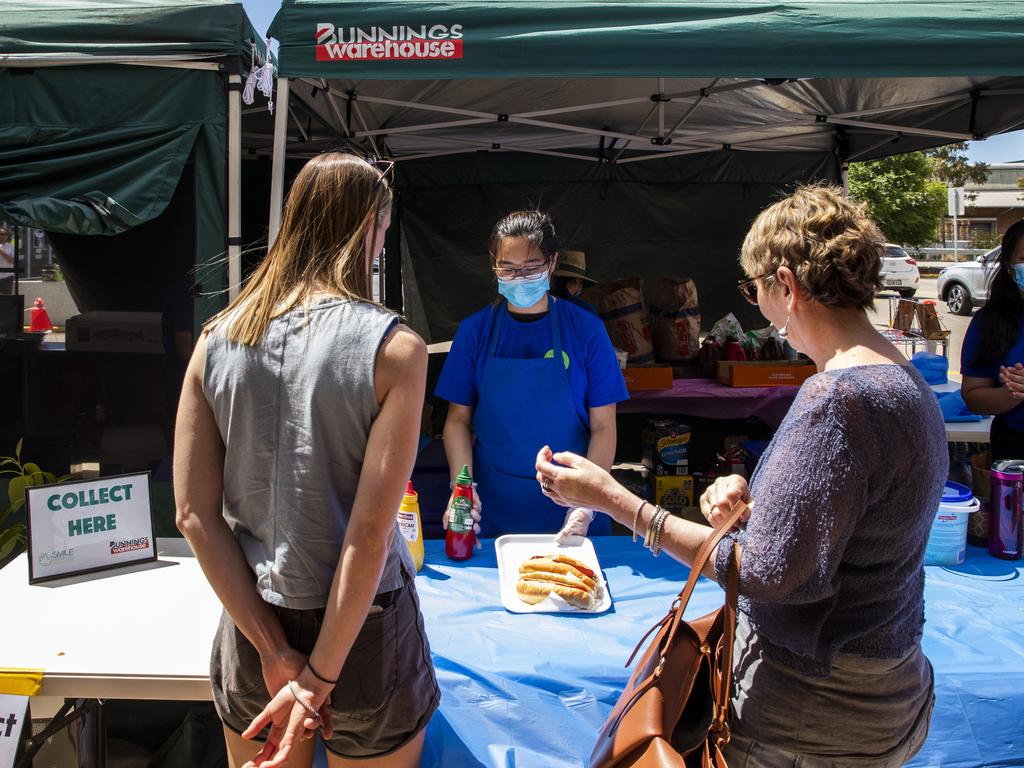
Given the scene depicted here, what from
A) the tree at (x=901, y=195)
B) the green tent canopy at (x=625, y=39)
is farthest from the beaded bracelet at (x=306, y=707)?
the tree at (x=901, y=195)

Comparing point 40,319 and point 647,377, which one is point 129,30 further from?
point 647,377

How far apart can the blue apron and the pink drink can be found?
119cm

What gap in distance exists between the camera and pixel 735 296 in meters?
7.12

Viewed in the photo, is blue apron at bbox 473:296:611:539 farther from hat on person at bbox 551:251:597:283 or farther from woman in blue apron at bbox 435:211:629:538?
hat on person at bbox 551:251:597:283

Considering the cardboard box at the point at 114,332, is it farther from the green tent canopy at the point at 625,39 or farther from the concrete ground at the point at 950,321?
the concrete ground at the point at 950,321

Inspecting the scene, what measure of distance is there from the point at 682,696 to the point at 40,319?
163 inches

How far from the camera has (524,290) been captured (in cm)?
272

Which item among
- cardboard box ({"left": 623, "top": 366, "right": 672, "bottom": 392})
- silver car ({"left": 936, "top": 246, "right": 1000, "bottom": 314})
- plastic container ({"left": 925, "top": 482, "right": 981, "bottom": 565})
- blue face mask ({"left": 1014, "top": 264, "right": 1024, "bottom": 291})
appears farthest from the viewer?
silver car ({"left": 936, "top": 246, "right": 1000, "bottom": 314})

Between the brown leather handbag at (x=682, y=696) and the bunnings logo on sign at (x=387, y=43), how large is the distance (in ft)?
6.56

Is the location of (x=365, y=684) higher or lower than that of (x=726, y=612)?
lower

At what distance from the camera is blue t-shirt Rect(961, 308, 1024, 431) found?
10.6 feet

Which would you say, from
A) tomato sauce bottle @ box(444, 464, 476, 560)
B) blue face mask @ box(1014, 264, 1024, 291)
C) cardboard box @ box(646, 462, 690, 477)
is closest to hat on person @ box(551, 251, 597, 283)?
cardboard box @ box(646, 462, 690, 477)

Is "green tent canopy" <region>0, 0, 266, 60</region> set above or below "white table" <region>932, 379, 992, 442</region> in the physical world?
above

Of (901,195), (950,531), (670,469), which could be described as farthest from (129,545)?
(901,195)
